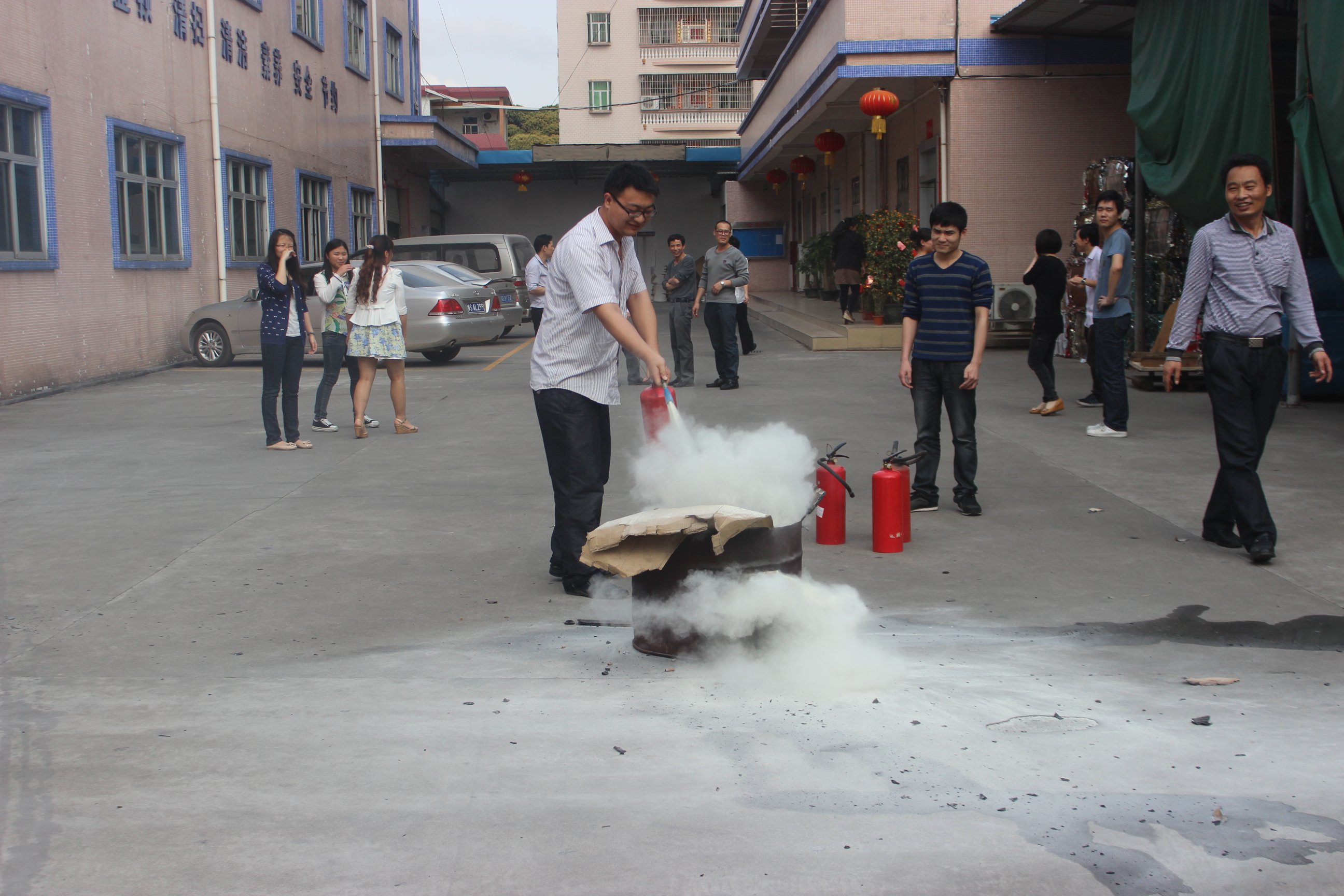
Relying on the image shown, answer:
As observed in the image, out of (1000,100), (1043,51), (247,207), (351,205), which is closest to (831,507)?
(1000,100)

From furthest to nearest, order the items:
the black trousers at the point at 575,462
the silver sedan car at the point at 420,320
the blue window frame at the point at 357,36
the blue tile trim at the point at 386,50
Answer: the blue tile trim at the point at 386,50, the blue window frame at the point at 357,36, the silver sedan car at the point at 420,320, the black trousers at the point at 575,462

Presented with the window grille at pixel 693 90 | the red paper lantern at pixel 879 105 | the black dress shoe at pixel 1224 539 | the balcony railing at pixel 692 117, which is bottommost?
the black dress shoe at pixel 1224 539

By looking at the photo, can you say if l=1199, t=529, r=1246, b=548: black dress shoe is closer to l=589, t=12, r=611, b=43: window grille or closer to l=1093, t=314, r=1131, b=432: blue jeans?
l=1093, t=314, r=1131, b=432: blue jeans

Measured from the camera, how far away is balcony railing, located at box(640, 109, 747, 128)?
207ft

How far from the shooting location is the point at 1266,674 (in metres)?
4.20

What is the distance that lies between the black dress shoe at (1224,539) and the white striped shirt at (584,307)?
3205 millimetres

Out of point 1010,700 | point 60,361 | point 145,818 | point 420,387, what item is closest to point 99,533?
point 145,818

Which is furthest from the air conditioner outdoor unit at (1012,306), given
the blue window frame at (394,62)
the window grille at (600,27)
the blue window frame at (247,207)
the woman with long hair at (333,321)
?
the window grille at (600,27)

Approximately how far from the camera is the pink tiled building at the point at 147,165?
44.5ft

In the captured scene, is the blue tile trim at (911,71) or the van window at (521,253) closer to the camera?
the blue tile trim at (911,71)

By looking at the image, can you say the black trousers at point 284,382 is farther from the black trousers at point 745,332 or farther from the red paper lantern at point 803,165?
the red paper lantern at point 803,165

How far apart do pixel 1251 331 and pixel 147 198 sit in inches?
612

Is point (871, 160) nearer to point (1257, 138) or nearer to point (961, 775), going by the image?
point (1257, 138)

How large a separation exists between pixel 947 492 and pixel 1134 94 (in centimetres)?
734
